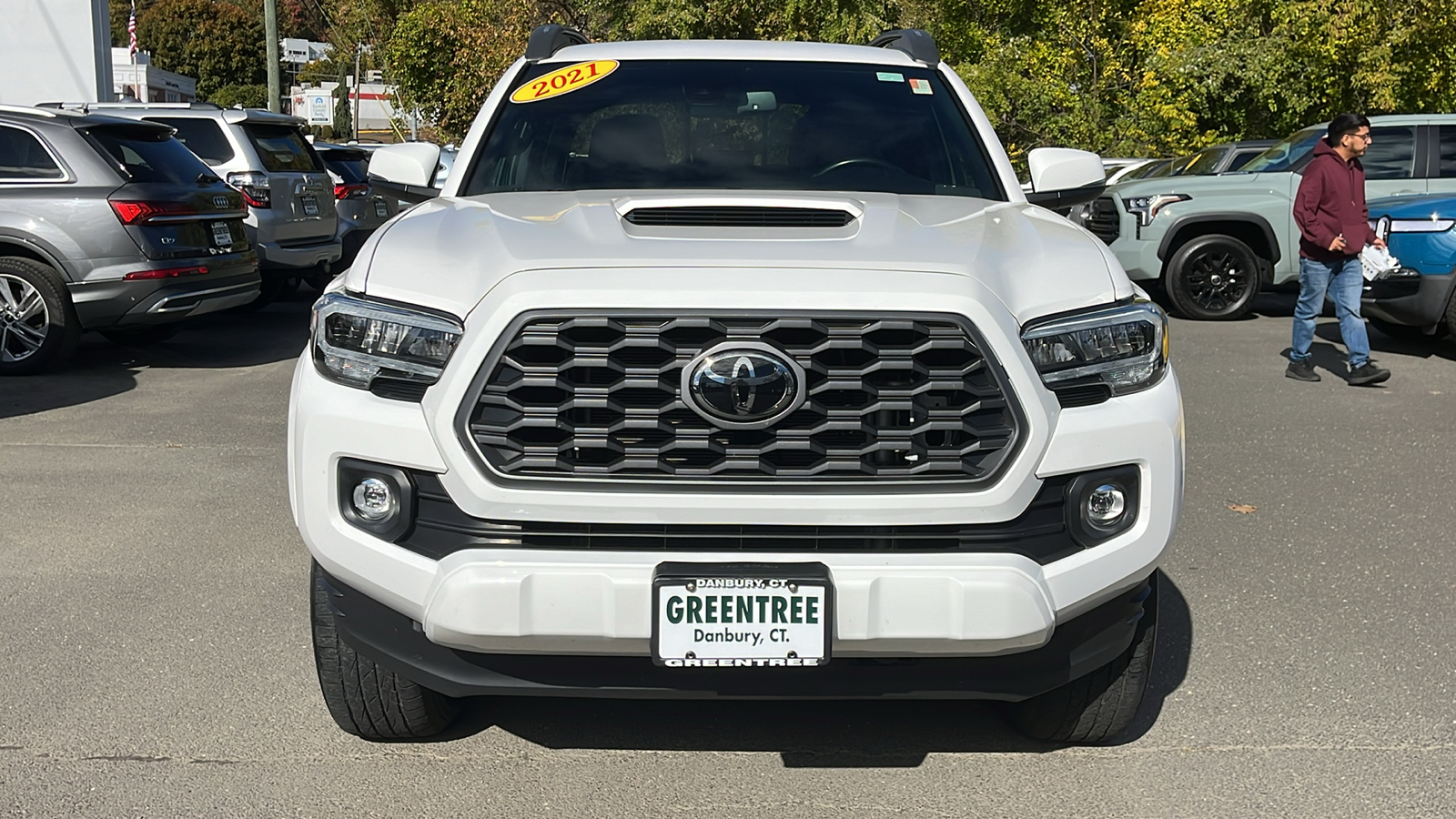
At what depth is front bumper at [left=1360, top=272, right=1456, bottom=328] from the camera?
10719mm

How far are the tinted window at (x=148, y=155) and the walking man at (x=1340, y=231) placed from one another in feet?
24.8

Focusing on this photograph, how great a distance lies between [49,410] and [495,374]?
6575 mm

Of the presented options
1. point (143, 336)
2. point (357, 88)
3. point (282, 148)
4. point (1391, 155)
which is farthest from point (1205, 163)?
point (357, 88)

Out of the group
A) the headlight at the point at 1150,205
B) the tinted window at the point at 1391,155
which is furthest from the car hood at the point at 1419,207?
the tinted window at the point at 1391,155

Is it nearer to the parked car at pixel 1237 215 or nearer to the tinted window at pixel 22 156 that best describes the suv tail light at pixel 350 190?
the tinted window at pixel 22 156

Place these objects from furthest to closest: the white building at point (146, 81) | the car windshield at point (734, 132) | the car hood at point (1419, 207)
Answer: the white building at point (146, 81)
the car hood at point (1419, 207)
the car windshield at point (734, 132)

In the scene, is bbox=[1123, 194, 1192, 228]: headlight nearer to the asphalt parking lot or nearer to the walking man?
the walking man

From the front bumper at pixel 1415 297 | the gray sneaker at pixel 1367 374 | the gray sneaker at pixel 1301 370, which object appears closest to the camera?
the gray sneaker at pixel 1367 374

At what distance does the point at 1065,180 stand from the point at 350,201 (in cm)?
1124

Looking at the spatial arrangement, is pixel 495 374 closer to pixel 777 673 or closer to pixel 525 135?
pixel 777 673

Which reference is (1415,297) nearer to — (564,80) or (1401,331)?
(1401,331)

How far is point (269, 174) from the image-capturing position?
1251 centimetres

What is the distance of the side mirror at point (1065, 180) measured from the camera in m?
4.74

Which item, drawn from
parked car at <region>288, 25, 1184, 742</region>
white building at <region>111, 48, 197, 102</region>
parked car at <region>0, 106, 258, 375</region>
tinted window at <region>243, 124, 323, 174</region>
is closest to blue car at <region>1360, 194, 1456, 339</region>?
parked car at <region>288, 25, 1184, 742</region>
